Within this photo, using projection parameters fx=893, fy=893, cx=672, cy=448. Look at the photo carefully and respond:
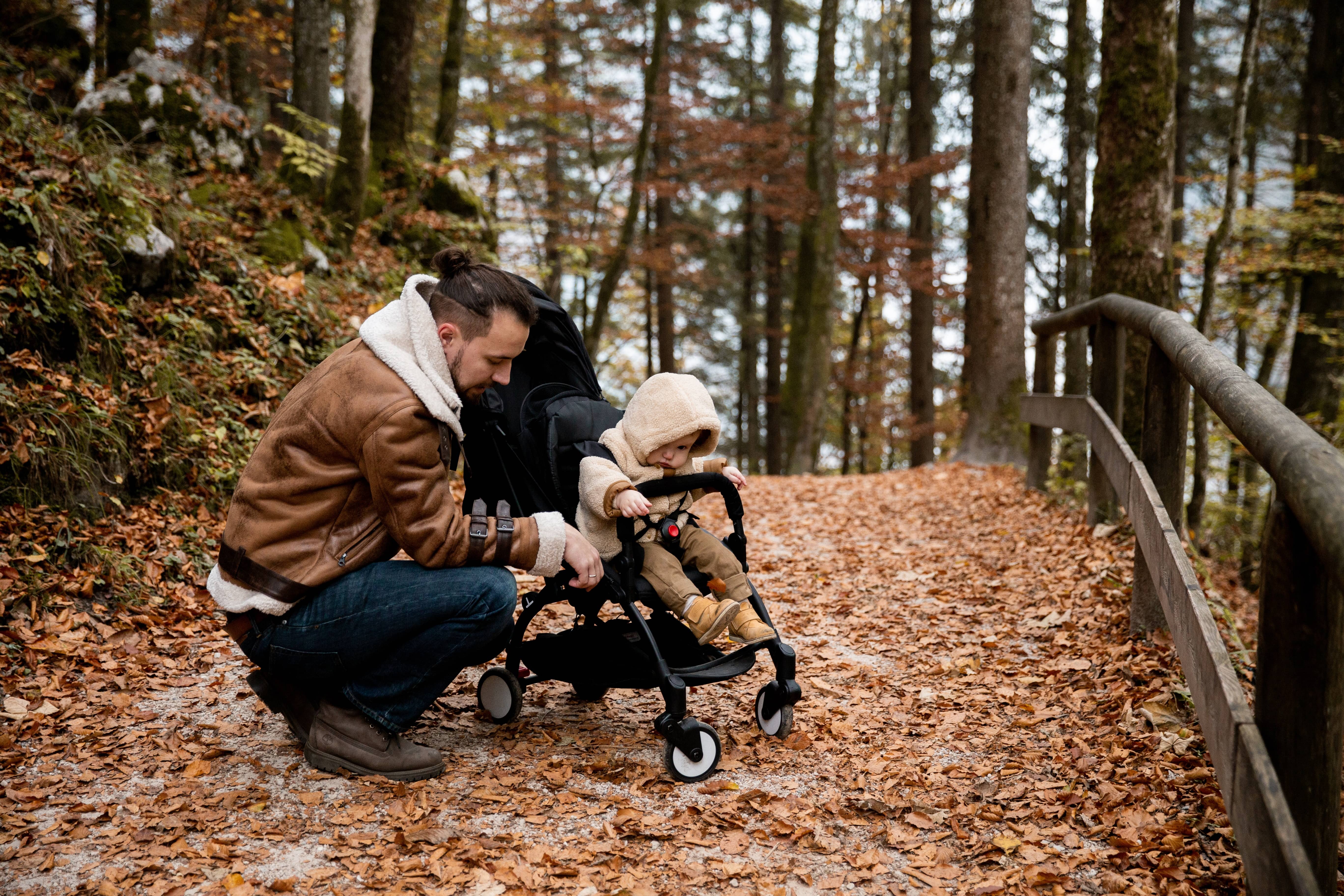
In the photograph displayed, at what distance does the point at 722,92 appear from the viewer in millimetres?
21078

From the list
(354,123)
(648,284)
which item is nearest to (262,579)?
(354,123)

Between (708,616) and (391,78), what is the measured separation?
1037cm

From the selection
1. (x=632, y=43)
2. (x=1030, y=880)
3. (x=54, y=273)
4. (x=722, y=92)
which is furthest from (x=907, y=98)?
(x=1030, y=880)

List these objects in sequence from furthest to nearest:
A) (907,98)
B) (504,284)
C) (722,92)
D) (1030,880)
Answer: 1. (907,98)
2. (722,92)
3. (504,284)
4. (1030,880)

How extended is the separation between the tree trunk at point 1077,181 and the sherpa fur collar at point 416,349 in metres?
7.56

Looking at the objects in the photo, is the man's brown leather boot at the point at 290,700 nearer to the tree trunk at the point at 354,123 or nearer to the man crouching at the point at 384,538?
the man crouching at the point at 384,538

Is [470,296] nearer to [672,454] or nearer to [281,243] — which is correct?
[672,454]

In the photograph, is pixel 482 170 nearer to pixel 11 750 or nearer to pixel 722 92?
pixel 722 92

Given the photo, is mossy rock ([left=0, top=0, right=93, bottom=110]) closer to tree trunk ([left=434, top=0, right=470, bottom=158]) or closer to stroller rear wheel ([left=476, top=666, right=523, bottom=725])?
tree trunk ([left=434, top=0, right=470, bottom=158])

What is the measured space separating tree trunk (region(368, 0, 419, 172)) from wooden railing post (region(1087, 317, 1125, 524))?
9001mm

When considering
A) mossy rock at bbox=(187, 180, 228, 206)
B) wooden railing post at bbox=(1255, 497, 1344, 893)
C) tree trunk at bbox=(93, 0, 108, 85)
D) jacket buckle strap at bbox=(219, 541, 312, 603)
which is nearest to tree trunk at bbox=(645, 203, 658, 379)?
tree trunk at bbox=(93, 0, 108, 85)

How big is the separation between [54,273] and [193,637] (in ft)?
8.21

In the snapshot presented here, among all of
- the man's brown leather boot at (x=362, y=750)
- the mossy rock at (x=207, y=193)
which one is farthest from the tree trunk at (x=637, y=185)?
the man's brown leather boot at (x=362, y=750)

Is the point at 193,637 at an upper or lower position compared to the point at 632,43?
lower
